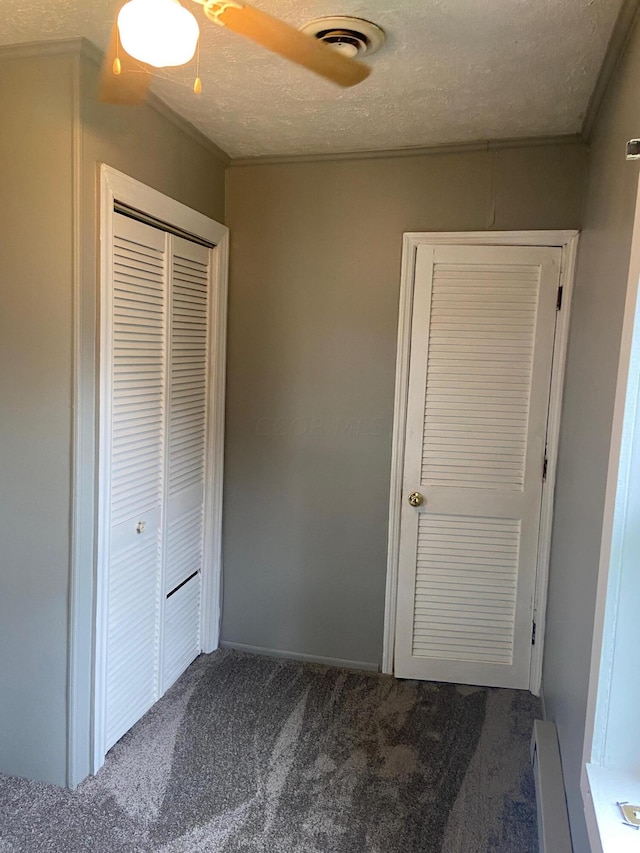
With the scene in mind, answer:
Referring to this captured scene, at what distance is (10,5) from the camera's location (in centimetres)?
161

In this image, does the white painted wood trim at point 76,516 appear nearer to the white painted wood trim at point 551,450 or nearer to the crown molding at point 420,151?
the crown molding at point 420,151

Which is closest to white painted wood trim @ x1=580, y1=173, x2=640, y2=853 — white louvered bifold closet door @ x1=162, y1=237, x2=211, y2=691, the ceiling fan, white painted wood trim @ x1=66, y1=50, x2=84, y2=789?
the ceiling fan

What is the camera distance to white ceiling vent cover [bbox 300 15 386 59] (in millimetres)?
1604

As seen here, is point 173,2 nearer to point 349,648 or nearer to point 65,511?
point 65,511

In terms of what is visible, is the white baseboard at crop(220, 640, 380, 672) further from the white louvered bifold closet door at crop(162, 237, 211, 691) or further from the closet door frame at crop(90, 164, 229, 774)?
the white louvered bifold closet door at crop(162, 237, 211, 691)

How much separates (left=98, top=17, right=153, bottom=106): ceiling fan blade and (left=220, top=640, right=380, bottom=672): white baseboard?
2400mm

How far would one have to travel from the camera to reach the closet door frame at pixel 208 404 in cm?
198

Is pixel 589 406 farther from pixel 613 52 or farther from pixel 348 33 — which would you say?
pixel 348 33

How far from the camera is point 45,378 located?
75.6 inches

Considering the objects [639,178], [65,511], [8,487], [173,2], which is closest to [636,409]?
[639,178]

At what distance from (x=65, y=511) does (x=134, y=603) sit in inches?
22.0

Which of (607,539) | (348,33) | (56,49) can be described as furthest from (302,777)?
(56,49)

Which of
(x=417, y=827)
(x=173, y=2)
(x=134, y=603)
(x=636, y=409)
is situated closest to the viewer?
(x=173, y=2)

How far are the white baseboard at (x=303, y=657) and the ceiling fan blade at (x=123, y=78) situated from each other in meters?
2.40
